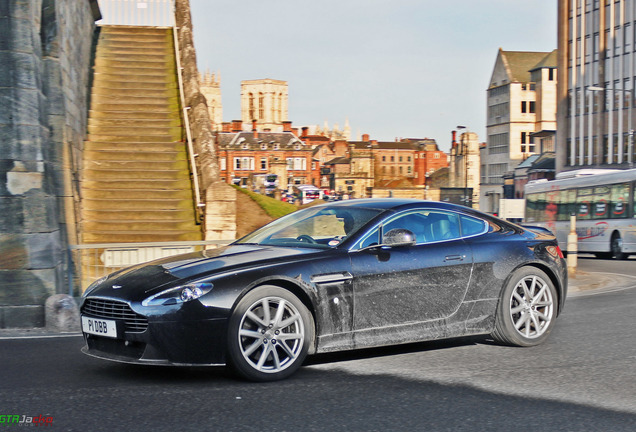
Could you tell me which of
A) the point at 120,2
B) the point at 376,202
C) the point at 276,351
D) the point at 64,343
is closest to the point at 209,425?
the point at 276,351

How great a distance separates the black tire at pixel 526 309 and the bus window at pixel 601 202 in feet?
69.9

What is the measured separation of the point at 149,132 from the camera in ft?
64.2

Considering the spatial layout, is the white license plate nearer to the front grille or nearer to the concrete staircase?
the front grille

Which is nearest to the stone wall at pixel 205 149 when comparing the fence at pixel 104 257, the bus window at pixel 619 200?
the fence at pixel 104 257

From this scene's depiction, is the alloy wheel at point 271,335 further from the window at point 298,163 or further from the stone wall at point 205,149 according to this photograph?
the window at point 298,163

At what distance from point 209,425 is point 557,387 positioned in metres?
2.61

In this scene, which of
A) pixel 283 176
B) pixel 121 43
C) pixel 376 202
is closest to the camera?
pixel 376 202

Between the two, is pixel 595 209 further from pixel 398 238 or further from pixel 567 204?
pixel 398 238

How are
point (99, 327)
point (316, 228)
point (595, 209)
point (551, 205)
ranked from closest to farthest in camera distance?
point (99, 327) → point (316, 228) → point (595, 209) → point (551, 205)

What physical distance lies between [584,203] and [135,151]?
56.6ft

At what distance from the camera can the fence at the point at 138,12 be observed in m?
25.2

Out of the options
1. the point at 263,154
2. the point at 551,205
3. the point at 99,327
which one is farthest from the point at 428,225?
the point at 263,154

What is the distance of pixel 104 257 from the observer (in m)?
10.7

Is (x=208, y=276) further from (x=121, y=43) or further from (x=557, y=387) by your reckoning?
(x=121, y=43)
